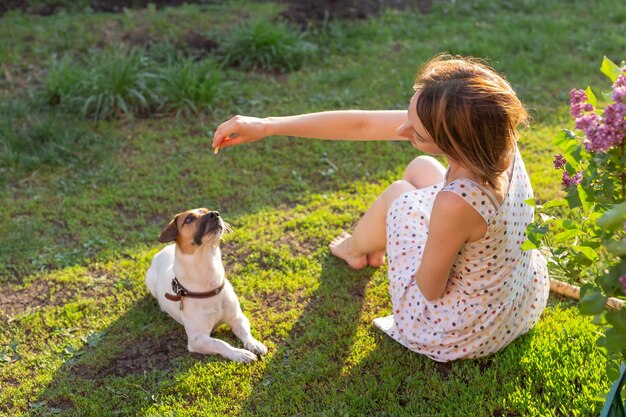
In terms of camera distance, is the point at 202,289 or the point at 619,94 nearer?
the point at 619,94

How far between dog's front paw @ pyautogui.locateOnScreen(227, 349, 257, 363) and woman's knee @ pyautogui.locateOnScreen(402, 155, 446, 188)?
1.33 meters

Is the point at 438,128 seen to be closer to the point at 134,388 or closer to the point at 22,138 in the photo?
the point at 134,388

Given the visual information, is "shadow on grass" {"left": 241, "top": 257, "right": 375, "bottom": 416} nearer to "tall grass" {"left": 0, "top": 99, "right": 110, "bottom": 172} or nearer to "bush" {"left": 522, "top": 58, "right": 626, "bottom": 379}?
"bush" {"left": 522, "top": 58, "right": 626, "bottom": 379}

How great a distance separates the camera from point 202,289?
3.71 meters

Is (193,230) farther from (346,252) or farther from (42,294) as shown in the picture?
(42,294)

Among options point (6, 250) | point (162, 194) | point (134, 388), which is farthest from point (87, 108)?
point (134, 388)

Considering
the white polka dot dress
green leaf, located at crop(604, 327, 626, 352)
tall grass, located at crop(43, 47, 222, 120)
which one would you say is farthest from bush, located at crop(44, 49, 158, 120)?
green leaf, located at crop(604, 327, 626, 352)

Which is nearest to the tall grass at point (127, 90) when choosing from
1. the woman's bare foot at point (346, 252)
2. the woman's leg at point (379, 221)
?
the woman's bare foot at point (346, 252)

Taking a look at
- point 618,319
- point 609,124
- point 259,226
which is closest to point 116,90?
point 259,226

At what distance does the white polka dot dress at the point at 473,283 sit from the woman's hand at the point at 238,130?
0.87m

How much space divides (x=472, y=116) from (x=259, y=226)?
2.48 m

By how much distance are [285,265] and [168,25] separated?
4.33 m

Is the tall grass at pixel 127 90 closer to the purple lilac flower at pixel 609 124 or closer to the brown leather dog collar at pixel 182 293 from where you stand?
the brown leather dog collar at pixel 182 293

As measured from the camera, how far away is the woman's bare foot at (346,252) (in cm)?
436
